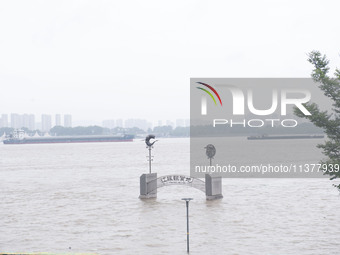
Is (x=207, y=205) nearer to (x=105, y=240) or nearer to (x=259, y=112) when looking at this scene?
(x=259, y=112)

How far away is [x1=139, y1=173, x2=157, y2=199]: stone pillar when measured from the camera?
45650 millimetres

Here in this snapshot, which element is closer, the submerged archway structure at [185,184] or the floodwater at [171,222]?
the floodwater at [171,222]

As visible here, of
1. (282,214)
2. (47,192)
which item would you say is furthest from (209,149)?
(47,192)

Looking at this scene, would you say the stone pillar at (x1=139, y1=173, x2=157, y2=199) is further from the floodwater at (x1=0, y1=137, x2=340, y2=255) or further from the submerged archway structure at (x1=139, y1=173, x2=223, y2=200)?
the floodwater at (x1=0, y1=137, x2=340, y2=255)

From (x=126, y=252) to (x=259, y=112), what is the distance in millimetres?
20894

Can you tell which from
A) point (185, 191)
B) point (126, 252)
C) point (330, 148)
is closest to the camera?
point (330, 148)

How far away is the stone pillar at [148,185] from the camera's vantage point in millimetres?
45650

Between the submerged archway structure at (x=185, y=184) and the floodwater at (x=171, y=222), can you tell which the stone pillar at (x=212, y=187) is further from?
the floodwater at (x=171, y=222)

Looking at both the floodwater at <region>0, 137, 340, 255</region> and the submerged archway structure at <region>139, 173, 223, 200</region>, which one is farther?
the submerged archway structure at <region>139, 173, 223, 200</region>

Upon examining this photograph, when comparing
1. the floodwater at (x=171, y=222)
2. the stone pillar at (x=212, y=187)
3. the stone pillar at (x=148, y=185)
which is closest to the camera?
the floodwater at (x=171, y=222)

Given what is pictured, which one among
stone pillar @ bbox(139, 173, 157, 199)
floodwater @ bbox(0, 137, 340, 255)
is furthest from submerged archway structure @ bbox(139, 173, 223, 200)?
floodwater @ bbox(0, 137, 340, 255)

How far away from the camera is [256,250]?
26.9m

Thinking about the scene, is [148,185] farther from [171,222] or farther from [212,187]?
[171,222]

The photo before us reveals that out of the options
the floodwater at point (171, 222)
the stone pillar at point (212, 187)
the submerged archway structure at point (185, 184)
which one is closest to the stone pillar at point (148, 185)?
the submerged archway structure at point (185, 184)
